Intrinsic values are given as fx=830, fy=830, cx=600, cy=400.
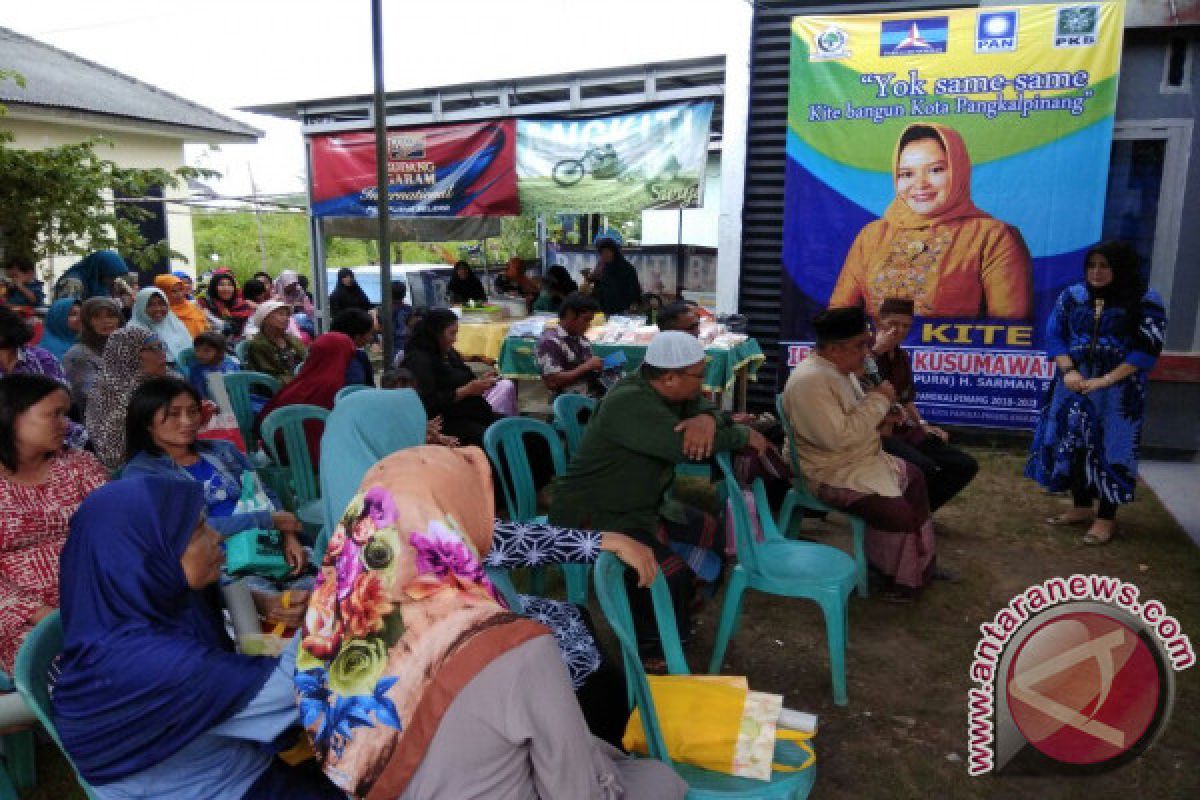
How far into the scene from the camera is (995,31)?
5945mm

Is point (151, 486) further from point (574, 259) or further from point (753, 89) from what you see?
point (574, 259)

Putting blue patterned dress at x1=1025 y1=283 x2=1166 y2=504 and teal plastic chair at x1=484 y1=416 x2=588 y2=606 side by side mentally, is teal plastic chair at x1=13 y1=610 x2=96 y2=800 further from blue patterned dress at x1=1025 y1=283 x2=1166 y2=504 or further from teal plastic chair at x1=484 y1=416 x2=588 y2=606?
blue patterned dress at x1=1025 y1=283 x2=1166 y2=504

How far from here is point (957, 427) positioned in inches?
259

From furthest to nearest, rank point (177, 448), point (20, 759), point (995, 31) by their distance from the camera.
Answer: point (995, 31), point (177, 448), point (20, 759)

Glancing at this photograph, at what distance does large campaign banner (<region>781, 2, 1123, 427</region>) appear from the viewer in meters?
5.90

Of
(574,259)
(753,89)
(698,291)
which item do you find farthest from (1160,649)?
(574,259)

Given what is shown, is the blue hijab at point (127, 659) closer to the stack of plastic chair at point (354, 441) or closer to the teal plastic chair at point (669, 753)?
the stack of plastic chair at point (354, 441)

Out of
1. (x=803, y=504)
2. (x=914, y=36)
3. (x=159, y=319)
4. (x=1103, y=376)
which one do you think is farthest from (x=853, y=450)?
(x=159, y=319)

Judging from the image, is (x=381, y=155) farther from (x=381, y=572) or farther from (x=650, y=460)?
(x=381, y=572)

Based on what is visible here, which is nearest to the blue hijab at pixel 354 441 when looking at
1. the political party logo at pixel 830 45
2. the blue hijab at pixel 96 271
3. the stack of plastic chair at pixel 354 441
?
the stack of plastic chair at pixel 354 441

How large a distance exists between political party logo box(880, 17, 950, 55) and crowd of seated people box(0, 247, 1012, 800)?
3.01m

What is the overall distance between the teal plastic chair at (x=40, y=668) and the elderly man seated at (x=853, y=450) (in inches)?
110

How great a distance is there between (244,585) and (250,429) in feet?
9.34

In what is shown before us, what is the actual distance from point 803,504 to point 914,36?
4.11 m
